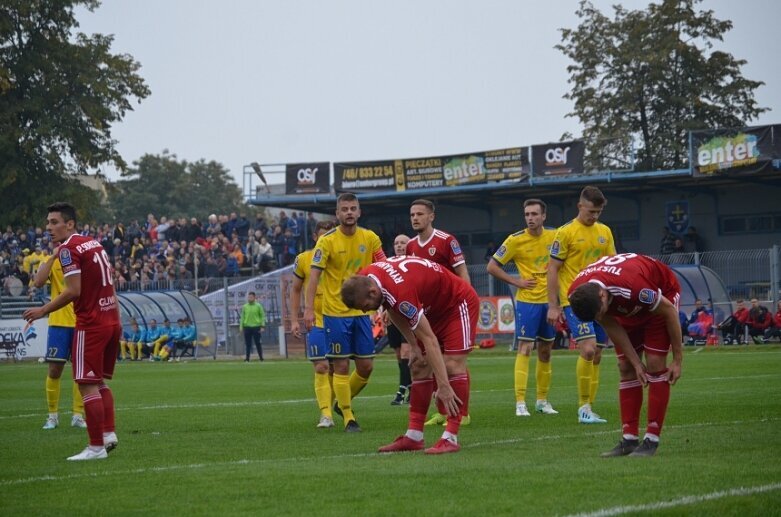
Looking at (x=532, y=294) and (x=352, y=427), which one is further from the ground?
(x=532, y=294)

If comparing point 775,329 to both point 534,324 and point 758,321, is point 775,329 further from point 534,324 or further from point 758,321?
point 534,324

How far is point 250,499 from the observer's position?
7.40 m

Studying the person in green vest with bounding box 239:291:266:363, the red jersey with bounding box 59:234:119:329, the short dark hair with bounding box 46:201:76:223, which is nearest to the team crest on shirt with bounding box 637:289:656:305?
the red jersey with bounding box 59:234:119:329

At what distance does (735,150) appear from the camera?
132 feet

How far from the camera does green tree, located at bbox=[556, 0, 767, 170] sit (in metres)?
53.0

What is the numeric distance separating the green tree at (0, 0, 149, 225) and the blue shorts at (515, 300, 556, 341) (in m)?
45.1

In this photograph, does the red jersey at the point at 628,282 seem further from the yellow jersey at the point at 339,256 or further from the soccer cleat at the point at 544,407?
the soccer cleat at the point at 544,407

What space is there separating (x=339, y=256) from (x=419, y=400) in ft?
11.7

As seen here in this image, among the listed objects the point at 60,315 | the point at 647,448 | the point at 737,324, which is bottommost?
the point at 647,448

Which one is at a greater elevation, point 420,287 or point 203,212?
point 203,212

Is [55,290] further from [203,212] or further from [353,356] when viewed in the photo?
[203,212]

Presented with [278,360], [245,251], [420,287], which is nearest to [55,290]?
[420,287]

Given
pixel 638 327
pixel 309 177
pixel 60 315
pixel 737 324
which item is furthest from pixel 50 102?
pixel 638 327

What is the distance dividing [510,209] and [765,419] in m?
39.4
